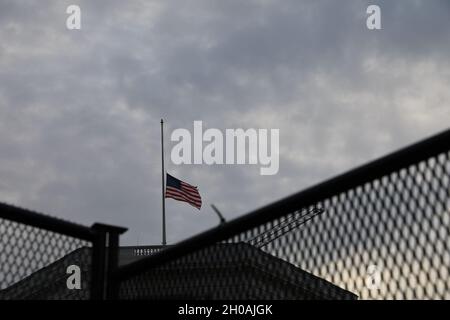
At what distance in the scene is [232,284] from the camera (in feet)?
11.7

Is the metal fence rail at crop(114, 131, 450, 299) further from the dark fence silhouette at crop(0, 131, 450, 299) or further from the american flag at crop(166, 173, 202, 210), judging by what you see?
the american flag at crop(166, 173, 202, 210)

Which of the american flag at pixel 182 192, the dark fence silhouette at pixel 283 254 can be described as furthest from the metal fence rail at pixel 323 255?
the american flag at pixel 182 192

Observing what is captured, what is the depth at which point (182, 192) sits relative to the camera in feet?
114

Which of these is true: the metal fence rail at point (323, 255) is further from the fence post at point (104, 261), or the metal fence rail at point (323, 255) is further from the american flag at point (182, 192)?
the american flag at point (182, 192)

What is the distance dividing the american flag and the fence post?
2933cm

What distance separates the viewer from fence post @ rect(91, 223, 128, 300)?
399 cm

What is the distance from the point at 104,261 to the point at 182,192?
30.7 m

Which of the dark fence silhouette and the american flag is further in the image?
the american flag

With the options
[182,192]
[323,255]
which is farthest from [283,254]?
[182,192]

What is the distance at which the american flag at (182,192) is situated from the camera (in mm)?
33812

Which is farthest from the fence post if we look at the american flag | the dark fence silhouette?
the american flag

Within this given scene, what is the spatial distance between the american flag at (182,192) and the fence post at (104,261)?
96.2ft

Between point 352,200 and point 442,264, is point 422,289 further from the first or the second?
point 352,200
